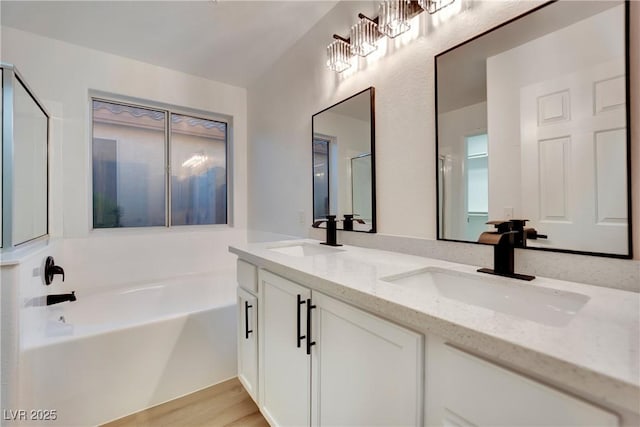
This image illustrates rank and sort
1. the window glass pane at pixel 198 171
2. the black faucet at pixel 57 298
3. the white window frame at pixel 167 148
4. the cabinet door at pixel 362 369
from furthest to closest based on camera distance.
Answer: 1. the window glass pane at pixel 198 171
2. the white window frame at pixel 167 148
3. the black faucet at pixel 57 298
4. the cabinet door at pixel 362 369

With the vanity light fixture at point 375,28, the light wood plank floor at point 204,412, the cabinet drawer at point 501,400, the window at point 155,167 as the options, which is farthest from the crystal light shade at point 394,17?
the window at point 155,167

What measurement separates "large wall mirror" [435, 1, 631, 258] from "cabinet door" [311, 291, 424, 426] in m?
0.61

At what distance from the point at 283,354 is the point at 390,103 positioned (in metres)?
1.31

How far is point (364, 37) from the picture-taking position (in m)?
1.50

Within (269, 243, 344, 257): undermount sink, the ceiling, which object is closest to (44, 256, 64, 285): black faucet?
(269, 243, 344, 257): undermount sink

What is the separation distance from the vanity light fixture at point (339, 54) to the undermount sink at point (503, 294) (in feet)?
4.31

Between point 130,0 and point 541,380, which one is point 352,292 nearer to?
point 541,380

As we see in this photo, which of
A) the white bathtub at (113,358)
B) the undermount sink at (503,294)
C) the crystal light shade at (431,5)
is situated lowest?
the white bathtub at (113,358)

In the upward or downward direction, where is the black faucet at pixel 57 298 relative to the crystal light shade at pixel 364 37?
downward

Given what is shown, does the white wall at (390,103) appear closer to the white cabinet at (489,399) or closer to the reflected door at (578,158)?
the reflected door at (578,158)

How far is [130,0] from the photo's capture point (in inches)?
69.7

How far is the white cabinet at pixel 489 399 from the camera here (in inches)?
16.6

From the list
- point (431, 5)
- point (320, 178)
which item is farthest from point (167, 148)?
point (431, 5)

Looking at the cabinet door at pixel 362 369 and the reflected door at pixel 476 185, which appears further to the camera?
the reflected door at pixel 476 185
